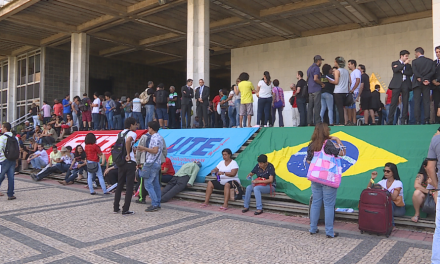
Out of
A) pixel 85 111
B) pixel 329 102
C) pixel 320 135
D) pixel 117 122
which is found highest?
pixel 85 111

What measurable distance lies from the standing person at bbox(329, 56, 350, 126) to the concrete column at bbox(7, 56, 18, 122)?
82.5ft

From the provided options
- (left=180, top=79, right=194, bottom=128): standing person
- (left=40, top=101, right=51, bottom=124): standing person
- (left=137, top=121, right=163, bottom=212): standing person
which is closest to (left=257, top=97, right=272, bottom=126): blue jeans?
(left=180, top=79, right=194, bottom=128): standing person

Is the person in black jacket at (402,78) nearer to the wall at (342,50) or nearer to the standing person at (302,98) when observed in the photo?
the standing person at (302,98)

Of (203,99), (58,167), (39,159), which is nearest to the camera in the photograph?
(58,167)

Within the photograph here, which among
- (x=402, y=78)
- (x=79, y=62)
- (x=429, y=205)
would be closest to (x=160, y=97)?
(x=402, y=78)

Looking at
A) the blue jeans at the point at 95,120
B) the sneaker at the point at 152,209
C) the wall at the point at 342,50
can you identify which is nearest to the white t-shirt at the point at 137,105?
the blue jeans at the point at 95,120

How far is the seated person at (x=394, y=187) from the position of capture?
5.38 m

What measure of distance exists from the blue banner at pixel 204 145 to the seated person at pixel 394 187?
3.95 meters

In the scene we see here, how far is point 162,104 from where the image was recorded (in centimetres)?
1229

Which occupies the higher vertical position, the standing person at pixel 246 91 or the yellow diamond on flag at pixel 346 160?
the standing person at pixel 246 91

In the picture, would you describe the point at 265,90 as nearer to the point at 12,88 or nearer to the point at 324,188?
the point at 324,188

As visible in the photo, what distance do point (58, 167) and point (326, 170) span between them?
9326 millimetres

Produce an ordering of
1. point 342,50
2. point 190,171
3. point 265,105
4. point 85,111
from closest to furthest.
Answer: point 190,171, point 265,105, point 85,111, point 342,50

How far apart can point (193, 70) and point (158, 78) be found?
52.2 feet
